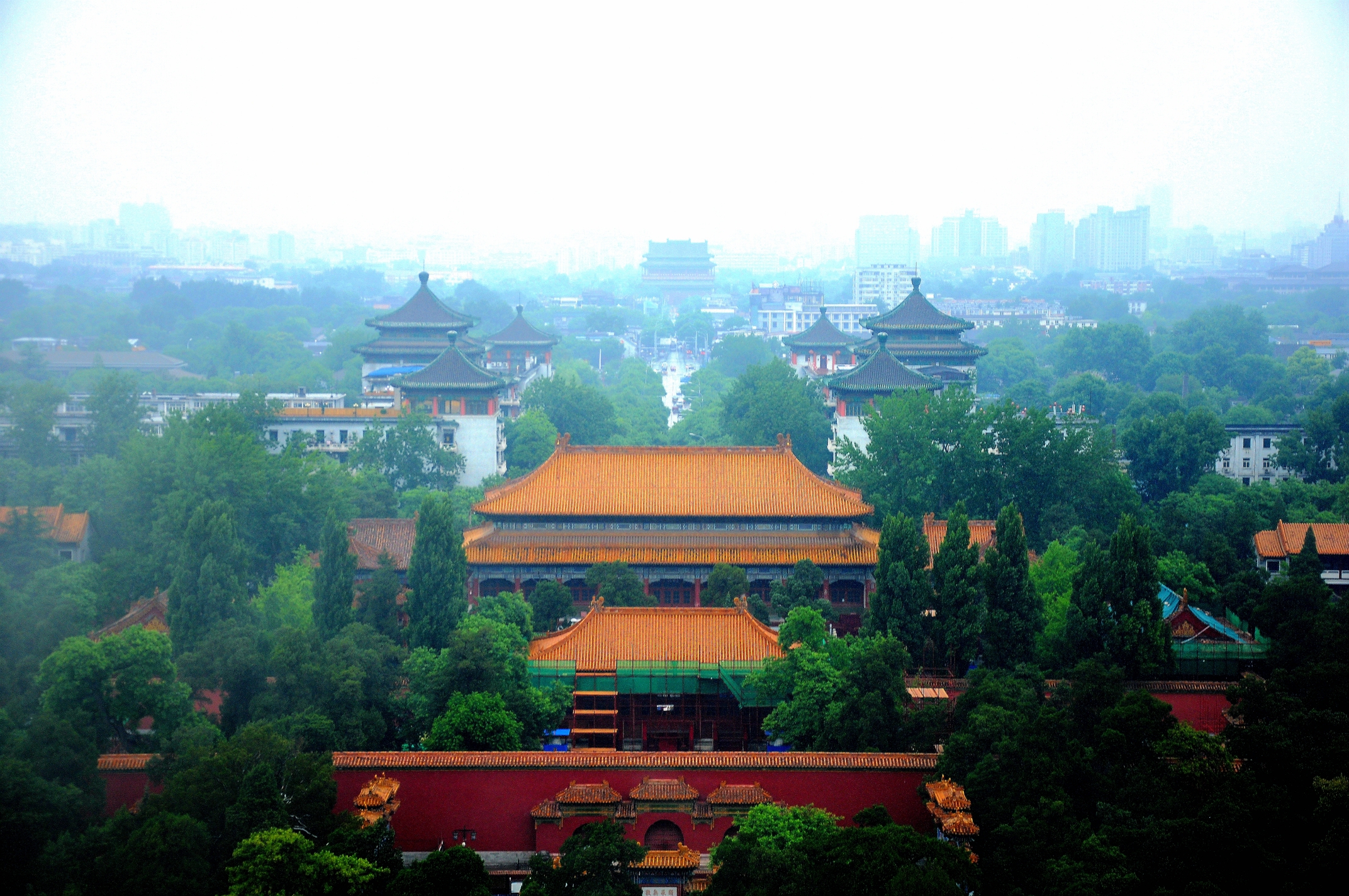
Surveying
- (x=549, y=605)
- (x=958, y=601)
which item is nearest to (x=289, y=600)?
(x=549, y=605)

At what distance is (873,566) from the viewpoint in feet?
95.7

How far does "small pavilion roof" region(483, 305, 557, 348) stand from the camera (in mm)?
66562

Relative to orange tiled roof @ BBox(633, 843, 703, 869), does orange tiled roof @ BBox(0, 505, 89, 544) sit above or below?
above

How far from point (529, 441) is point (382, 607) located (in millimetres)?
22968

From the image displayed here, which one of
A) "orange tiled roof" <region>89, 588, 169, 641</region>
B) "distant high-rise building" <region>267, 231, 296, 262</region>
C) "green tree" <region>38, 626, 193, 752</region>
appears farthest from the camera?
"distant high-rise building" <region>267, 231, 296, 262</region>

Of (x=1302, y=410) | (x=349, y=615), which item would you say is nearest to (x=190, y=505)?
(x=349, y=615)

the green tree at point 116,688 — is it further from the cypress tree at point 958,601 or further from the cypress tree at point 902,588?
the cypress tree at point 958,601

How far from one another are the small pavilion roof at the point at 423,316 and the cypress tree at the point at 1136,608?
36.9m

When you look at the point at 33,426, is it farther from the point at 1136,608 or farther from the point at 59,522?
the point at 1136,608

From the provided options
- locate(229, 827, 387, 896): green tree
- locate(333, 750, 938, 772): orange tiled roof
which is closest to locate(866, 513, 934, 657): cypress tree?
locate(333, 750, 938, 772): orange tiled roof

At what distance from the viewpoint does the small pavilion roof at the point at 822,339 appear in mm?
63125

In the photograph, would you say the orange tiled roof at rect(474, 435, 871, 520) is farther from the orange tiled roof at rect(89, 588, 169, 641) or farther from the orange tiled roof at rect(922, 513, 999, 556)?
the orange tiled roof at rect(89, 588, 169, 641)

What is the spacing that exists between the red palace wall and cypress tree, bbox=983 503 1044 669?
416 cm

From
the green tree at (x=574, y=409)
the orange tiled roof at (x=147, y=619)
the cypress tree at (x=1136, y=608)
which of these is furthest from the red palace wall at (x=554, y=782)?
the green tree at (x=574, y=409)
